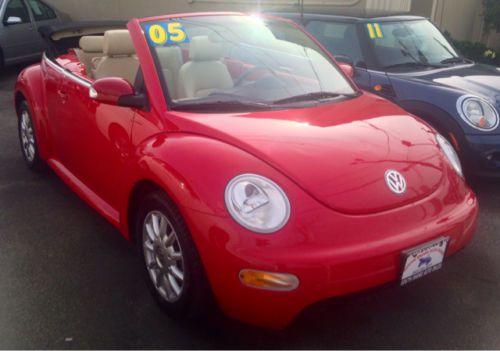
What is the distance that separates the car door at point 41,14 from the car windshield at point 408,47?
656cm

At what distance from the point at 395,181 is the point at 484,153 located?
2077mm

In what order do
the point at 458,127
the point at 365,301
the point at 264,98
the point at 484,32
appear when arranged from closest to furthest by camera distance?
the point at 365,301 → the point at 264,98 → the point at 458,127 → the point at 484,32

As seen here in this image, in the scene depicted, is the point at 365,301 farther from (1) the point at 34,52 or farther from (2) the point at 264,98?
(1) the point at 34,52

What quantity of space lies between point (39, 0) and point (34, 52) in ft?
3.87

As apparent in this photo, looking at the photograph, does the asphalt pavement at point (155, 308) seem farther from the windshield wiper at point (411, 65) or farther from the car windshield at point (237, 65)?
the windshield wiper at point (411, 65)

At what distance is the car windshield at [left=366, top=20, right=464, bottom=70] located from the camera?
4.97 metres

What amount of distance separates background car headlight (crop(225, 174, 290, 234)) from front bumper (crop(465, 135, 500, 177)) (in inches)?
98.6

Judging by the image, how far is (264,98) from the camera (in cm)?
293

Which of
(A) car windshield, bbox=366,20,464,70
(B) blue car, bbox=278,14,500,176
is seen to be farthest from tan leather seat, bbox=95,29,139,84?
(A) car windshield, bbox=366,20,464,70

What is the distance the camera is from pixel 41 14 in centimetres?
981

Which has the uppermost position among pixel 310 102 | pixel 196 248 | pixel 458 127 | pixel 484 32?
pixel 310 102

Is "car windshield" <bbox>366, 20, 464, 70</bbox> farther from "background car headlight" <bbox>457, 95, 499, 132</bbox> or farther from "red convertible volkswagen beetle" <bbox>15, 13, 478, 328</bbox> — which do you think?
"red convertible volkswagen beetle" <bbox>15, 13, 478, 328</bbox>

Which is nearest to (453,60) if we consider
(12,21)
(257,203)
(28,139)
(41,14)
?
(257,203)

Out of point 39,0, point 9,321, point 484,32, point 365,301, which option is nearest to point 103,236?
point 9,321
